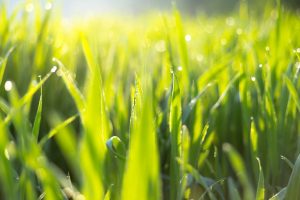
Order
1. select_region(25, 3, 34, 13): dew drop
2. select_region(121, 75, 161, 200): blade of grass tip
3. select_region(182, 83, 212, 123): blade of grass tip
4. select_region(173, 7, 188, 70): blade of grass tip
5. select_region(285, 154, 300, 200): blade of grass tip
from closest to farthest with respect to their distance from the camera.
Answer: select_region(121, 75, 161, 200): blade of grass tip, select_region(285, 154, 300, 200): blade of grass tip, select_region(182, 83, 212, 123): blade of grass tip, select_region(173, 7, 188, 70): blade of grass tip, select_region(25, 3, 34, 13): dew drop

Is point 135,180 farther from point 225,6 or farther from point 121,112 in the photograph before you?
point 225,6

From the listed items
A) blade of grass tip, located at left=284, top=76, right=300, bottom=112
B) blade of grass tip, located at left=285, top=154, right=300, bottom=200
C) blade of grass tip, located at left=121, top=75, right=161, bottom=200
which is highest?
blade of grass tip, located at left=121, top=75, right=161, bottom=200

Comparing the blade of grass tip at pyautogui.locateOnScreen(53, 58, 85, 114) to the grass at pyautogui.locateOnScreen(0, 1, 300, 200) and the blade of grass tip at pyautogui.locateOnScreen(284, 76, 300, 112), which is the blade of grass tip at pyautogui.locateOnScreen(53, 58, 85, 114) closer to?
the grass at pyautogui.locateOnScreen(0, 1, 300, 200)

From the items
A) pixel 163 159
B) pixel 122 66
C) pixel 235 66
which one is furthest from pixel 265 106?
pixel 122 66

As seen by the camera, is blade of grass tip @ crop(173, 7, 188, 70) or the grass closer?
the grass

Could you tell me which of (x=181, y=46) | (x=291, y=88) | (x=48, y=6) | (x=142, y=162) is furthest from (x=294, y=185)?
(x=48, y=6)

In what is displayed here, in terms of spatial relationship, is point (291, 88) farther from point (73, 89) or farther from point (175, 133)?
point (73, 89)

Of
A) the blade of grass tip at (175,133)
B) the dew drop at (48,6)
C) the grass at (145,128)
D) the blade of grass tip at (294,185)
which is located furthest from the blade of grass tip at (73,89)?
the dew drop at (48,6)

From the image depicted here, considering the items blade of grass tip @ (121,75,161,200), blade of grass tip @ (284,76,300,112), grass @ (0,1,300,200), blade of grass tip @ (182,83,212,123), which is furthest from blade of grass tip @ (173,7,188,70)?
blade of grass tip @ (121,75,161,200)

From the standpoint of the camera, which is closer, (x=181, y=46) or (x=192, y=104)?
(x=192, y=104)
